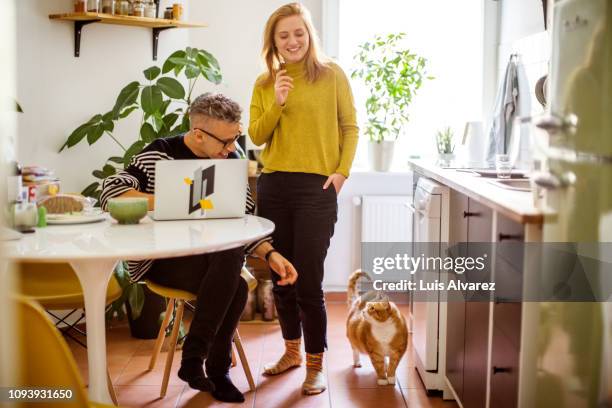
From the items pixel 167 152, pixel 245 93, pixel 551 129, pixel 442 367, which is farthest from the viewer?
pixel 245 93

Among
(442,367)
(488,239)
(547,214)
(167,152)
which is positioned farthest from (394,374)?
(547,214)

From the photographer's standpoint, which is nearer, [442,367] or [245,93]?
[442,367]

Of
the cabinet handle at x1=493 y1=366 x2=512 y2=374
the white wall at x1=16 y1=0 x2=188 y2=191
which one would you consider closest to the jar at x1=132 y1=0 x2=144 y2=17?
the white wall at x1=16 y1=0 x2=188 y2=191

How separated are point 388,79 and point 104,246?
2795 mm

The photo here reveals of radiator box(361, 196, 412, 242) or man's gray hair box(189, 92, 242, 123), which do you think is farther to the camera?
radiator box(361, 196, 412, 242)

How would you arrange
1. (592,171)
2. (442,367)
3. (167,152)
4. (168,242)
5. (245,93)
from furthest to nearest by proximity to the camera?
1. (245,93)
2. (442,367)
3. (167,152)
4. (168,242)
5. (592,171)

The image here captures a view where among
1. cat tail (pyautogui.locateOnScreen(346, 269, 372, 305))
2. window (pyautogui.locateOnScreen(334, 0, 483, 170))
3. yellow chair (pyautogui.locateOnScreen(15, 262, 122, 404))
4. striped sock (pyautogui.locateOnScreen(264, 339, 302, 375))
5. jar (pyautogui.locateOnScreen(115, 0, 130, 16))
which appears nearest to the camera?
yellow chair (pyautogui.locateOnScreen(15, 262, 122, 404))

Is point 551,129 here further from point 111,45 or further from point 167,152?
point 111,45

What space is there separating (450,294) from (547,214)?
43.9 inches

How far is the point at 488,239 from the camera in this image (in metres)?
2.25

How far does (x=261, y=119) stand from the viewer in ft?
9.83

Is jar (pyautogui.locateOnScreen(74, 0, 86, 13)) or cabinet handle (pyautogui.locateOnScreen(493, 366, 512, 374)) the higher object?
jar (pyautogui.locateOnScreen(74, 0, 86, 13))

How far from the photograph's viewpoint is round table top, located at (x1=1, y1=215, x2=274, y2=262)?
1840mm

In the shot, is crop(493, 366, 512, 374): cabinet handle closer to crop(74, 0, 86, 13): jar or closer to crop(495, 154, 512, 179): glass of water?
crop(495, 154, 512, 179): glass of water
